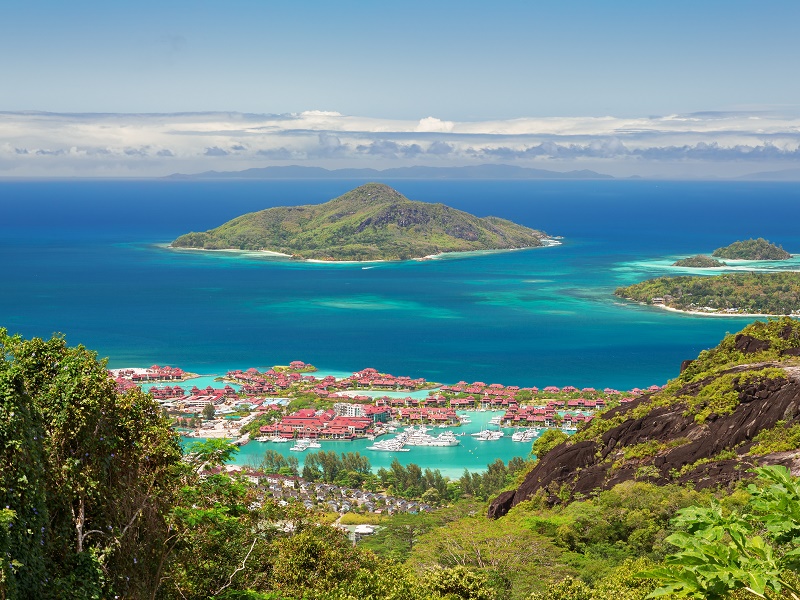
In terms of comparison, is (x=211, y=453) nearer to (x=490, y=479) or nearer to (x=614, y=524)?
(x=614, y=524)

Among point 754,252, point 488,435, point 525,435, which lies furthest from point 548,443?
point 754,252

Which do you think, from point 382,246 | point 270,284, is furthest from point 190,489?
point 382,246

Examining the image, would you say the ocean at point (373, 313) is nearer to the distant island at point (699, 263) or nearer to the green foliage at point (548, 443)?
the distant island at point (699, 263)

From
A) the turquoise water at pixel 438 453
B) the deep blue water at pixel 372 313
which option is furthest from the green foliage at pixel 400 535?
the deep blue water at pixel 372 313

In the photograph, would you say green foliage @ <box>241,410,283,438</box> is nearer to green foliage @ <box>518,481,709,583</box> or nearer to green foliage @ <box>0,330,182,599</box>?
green foliage @ <box>518,481,709,583</box>

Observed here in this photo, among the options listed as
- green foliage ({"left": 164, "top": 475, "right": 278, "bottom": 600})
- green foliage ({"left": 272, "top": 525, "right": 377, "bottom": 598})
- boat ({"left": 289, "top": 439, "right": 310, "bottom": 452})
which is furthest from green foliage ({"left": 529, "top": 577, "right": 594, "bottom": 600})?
boat ({"left": 289, "top": 439, "right": 310, "bottom": 452})
